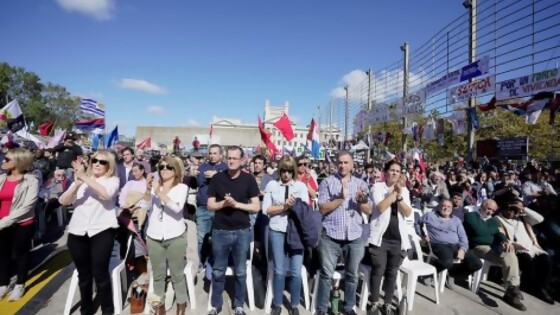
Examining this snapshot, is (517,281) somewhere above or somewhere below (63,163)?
below

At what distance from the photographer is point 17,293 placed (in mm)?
3984

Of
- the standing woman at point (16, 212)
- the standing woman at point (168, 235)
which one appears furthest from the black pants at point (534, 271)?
the standing woman at point (16, 212)

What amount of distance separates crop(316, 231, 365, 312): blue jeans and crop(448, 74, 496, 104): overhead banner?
972 centimetres

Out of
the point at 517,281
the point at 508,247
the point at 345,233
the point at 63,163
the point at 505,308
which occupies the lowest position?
the point at 505,308

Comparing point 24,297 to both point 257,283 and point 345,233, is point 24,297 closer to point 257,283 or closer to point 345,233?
point 257,283

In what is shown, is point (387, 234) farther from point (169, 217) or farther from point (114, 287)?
point (114, 287)

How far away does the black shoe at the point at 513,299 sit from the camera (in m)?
4.46

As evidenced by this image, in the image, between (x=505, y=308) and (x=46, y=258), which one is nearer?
(x=505, y=308)

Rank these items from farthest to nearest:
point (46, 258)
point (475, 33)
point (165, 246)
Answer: point (475, 33)
point (46, 258)
point (165, 246)

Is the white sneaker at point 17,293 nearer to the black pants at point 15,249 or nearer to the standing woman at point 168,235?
the black pants at point 15,249

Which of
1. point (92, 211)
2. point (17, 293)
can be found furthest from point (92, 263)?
point (17, 293)

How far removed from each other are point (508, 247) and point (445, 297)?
120 centimetres

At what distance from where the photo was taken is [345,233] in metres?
3.74

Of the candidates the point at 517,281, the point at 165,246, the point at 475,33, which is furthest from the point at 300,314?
the point at 475,33
